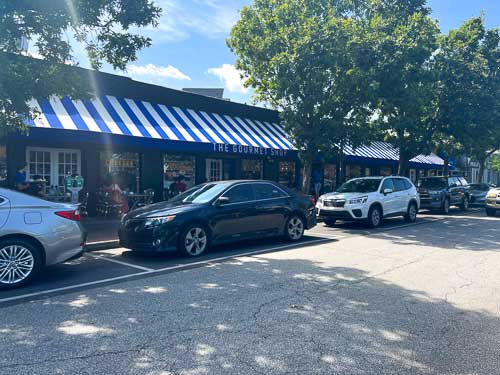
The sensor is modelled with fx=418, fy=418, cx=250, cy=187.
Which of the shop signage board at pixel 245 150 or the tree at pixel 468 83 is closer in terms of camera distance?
the shop signage board at pixel 245 150

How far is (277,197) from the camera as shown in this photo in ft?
32.8

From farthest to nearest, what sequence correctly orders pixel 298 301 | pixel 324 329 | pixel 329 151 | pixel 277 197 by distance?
pixel 329 151 → pixel 277 197 → pixel 298 301 → pixel 324 329

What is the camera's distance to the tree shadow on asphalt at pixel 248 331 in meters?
3.57

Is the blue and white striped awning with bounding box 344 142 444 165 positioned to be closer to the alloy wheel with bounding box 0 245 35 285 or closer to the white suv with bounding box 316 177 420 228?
the white suv with bounding box 316 177 420 228

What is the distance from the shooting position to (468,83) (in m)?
20.0

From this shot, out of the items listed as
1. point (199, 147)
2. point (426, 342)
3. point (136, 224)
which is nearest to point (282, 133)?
point (199, 147)

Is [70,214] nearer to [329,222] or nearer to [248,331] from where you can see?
[248,331]

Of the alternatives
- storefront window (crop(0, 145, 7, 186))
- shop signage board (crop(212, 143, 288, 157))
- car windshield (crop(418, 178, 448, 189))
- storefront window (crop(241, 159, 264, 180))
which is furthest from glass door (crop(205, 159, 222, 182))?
car windshield (crop(418, 178, 448, 189))

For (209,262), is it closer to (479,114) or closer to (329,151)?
(329,151)

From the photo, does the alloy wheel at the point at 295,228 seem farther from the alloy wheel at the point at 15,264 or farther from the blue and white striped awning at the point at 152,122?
the alloy wheel at the point at 15,264

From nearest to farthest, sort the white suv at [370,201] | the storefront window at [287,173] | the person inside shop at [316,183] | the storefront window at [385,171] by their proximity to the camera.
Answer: the white suv at [370,201]
the person inside shop at [316,183]
the storefront window at [287,173]
the storefront window at [385,171]

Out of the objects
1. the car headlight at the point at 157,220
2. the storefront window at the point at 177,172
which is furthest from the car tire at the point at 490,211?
the car headlight at the point at 157,220

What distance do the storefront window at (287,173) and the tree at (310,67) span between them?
5.30 metres

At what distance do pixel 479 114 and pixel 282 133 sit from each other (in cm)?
967
